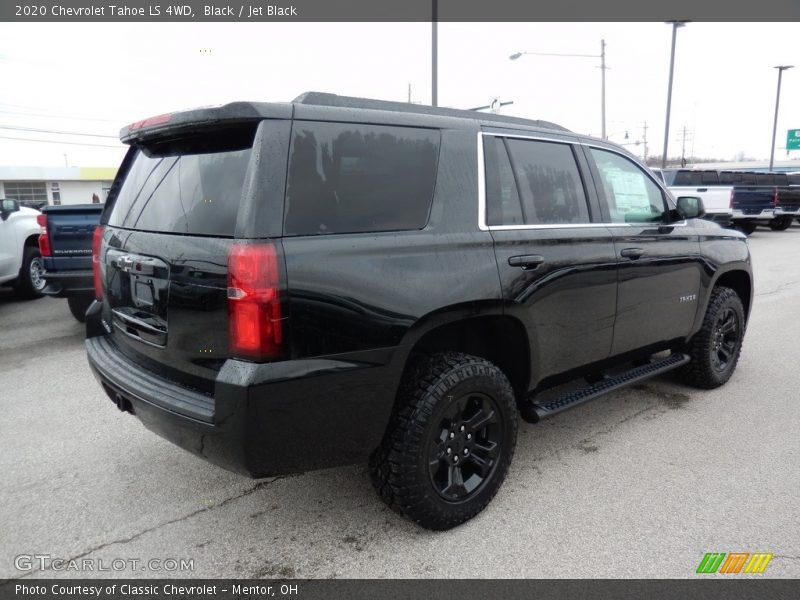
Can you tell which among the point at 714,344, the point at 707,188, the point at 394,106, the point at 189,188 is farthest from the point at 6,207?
the point at 707,188

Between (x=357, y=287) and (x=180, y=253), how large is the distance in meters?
0.74

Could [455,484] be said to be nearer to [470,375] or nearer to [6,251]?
[470,375]

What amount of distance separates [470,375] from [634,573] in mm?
1069

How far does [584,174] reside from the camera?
11.9 feet

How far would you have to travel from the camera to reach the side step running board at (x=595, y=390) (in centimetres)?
332

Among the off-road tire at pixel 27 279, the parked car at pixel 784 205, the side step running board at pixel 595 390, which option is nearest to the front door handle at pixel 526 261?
the side step running board at pixel 595 390

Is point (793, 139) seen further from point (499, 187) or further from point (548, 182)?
point (499, 187)

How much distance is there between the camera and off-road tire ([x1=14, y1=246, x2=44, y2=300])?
28.1 ft

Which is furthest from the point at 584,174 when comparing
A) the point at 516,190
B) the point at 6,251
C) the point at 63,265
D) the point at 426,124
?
the point at 6,251

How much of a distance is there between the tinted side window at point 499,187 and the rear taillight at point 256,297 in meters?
1.21

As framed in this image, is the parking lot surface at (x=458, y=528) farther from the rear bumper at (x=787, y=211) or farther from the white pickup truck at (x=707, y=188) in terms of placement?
the rear bumper at (x=787, y=211)

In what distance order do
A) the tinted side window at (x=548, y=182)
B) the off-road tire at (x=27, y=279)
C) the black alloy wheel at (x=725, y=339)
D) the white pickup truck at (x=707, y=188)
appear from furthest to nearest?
the white pickup truck at (x=707, y=188) < the off-road tire at (x=27, y=279) < the black alloy wheel at (x=725, y=339) < the tinted side window at (x=548, y=182)

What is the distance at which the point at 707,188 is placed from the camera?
658 inches

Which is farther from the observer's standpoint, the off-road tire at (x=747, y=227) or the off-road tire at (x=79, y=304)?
the off-road tire at (x=747, y=227)
